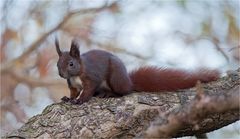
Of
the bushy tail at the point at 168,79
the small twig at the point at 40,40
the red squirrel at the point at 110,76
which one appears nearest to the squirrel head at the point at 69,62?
the red squirrel at the point at 110,76

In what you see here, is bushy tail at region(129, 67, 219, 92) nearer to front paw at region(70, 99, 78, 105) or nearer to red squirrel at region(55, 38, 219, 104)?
red squirrel at region(55, 38, 219, 104)

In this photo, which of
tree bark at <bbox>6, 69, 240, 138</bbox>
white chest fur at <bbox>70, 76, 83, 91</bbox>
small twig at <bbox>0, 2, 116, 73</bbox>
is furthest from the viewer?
small twig at <bbox>0, 2, 116, 73</bbox>

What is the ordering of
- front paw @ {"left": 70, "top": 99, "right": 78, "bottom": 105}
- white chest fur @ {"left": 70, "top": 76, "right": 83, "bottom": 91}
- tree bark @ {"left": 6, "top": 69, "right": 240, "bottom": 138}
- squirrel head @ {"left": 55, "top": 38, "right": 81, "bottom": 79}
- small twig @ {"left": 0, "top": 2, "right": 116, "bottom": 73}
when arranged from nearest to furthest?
tree bark @ {"left": 6, "top": 69, "right": 240, "bottom": 138}
front paw @ {"left": 70, "top": 99, "right": 78, "bottom": 105}
squirrel head @ {"left": 55, "top": 38, "right": 81, "bottom": 79}
white chest fur @ {"left": 70, "top": 76, "right": 83, "bottom": 91}
small twig @ {"left": 0, "top": 2, "right": 116, "bottom": 73}

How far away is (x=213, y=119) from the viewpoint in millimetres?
2770

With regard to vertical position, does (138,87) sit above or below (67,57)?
below

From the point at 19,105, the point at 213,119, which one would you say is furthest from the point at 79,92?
the point at 19,105

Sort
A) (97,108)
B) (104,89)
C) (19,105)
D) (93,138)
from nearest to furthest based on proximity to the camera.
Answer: (93,138) < (97,108) < (104,89) < (19,105)

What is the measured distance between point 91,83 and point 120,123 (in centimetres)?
58

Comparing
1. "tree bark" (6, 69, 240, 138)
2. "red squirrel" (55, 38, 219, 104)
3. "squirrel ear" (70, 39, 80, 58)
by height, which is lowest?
"tree bark" (6, 69, 240, 138)

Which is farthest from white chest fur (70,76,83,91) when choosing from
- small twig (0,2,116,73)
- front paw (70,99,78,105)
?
small twig (0,2,116,73)

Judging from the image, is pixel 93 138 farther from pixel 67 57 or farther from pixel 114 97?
pixel 67 57

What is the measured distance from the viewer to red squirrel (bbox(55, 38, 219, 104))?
10.3 ft

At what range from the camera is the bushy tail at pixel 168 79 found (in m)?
3.13

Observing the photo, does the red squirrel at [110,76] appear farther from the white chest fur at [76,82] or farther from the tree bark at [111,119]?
the tree bark at [111,119]
